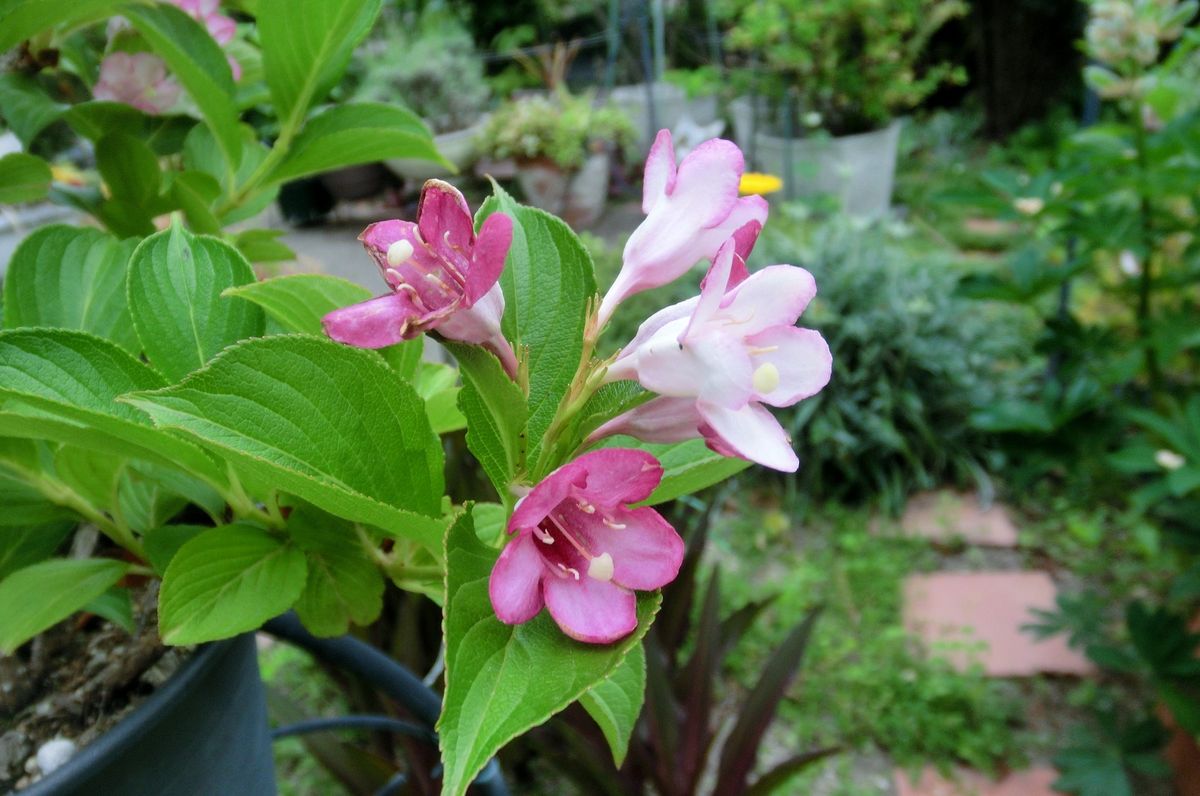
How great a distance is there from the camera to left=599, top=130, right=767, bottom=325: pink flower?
0.29 metres

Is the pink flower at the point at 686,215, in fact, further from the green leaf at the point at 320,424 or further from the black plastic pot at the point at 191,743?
the black plastic pot at the point at 191,743

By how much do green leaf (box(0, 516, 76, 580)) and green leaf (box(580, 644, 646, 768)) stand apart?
0.25 metres

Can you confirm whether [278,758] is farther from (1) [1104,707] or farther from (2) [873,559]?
(1) [1104,707]

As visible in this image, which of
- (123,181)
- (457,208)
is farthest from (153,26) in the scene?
(457,208)

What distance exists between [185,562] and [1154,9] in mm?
1398

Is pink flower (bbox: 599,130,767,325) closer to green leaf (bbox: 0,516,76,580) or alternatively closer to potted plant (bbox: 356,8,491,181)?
green leaf (bbox: 0,516,76,580)

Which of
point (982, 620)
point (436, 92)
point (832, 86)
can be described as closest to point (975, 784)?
point (982, 620)

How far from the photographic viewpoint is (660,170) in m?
0.30

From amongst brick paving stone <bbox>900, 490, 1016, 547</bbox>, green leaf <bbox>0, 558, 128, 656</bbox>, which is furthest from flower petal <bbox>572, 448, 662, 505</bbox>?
brick paving stone <bbox>900, 490, 1016, 547</bbox>

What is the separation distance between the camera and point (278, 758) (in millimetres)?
1419

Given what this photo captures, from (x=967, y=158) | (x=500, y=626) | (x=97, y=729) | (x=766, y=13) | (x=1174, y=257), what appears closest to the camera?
(x=500, y=626)

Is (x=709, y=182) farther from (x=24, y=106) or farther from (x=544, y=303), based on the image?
(x=24, y=106)

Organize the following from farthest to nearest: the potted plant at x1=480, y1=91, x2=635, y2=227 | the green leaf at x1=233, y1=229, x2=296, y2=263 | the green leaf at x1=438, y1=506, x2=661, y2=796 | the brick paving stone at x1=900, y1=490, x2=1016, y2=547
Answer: the potted plant at x1=480, y1=91, x2=635, y2=227, the brick paving stone at x1=900, y1=490, x2=1016, y2=547, the green leaf at x1=233, y1=229, x2=296, y2=263, the green leaf at x1=438, y1=506, x2=661, y2=796

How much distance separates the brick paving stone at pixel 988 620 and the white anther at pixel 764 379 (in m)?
1.43
